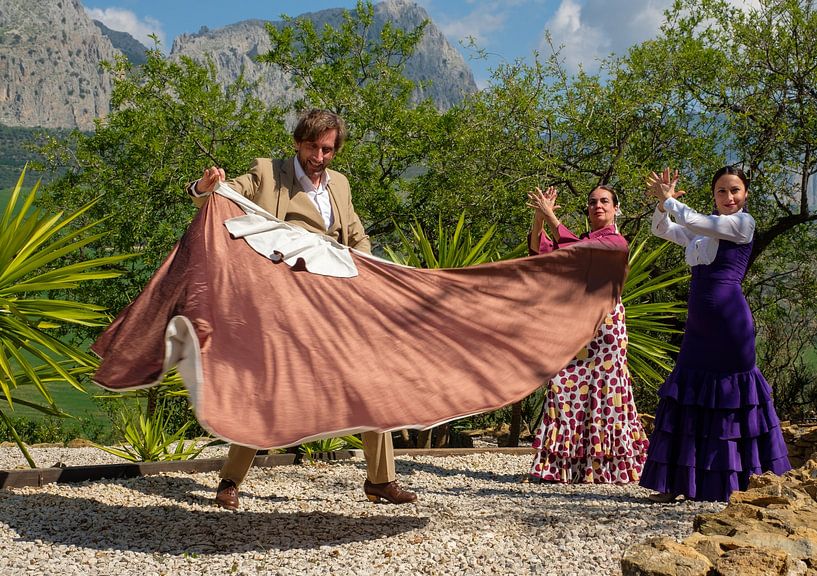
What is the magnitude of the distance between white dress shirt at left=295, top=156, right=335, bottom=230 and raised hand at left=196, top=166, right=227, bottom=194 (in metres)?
0.46

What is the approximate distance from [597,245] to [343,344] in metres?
1.65

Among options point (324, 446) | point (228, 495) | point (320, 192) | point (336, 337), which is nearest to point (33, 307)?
point (228, 495)

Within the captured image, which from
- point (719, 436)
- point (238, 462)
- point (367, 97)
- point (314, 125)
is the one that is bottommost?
point (238, 462)

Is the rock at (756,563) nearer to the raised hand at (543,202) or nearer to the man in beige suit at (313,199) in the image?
the man in beige suit at (313,199)

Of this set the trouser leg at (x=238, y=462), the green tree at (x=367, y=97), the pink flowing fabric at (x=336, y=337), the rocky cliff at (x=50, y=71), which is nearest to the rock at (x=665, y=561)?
the pink flowing fabric at (x=336, y=337)

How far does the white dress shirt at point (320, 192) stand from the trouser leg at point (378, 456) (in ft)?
3.67

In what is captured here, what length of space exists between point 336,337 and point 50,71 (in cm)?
17424

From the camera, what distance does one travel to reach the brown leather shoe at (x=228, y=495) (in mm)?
4668

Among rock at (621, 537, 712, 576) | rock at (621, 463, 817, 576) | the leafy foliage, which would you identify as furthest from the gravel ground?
the leafy foliage

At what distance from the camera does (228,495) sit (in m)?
4.67

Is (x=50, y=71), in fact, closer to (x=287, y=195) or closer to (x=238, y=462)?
(x=287, y=195)

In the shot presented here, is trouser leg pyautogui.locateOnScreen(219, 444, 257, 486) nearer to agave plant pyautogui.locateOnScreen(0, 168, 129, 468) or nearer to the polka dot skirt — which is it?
agave plant pyautogui.locateOnScreen(0, 168, 129, 468)

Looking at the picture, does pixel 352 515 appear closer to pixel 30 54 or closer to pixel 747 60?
pixel 747 60

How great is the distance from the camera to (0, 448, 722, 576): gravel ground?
3.69m
